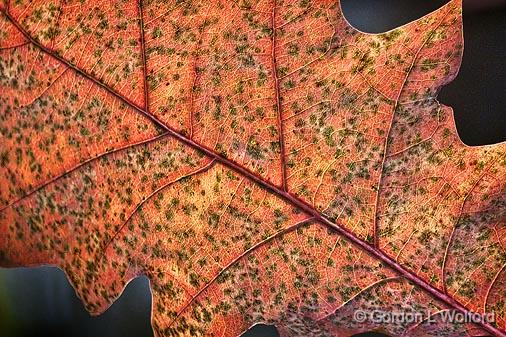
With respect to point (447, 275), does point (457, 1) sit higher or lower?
higher

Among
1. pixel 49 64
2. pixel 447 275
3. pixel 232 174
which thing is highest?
pixel 49 64

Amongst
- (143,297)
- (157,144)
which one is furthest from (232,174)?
(143,297)

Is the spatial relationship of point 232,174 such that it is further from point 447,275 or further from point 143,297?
point 143,297

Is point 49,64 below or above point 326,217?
above

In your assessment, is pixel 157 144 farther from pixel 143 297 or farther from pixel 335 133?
pixel 143 297

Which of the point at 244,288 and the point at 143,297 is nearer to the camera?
the point at 244,288

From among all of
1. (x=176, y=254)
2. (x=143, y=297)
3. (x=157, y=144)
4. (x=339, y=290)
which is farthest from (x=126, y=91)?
(x=143, y=297)
